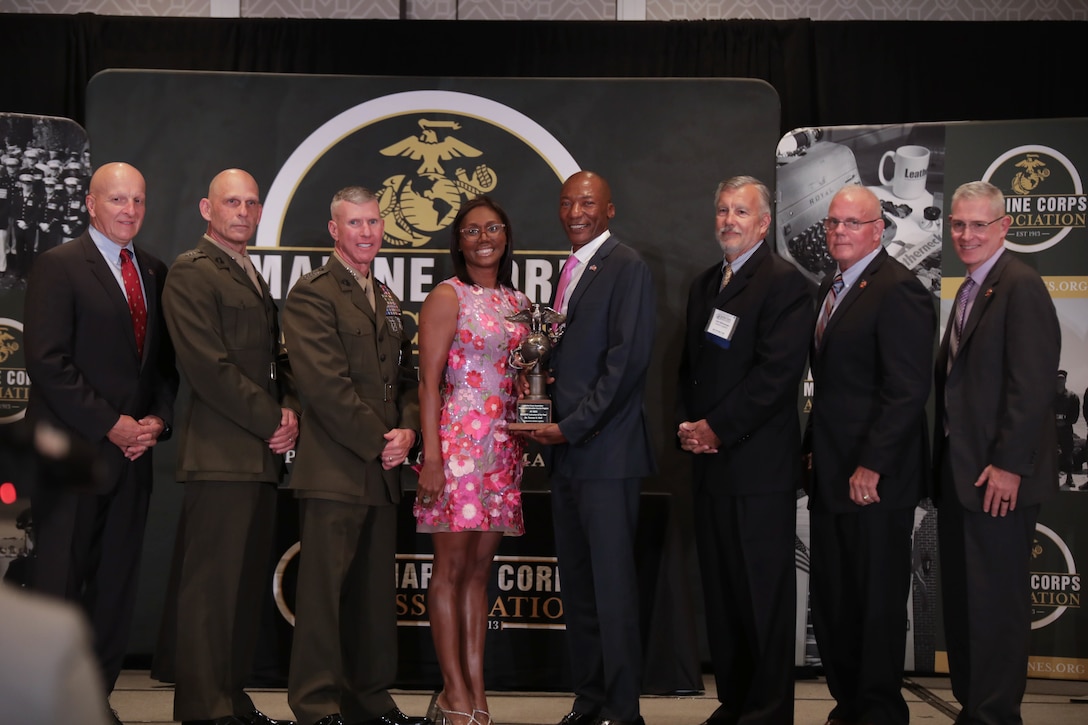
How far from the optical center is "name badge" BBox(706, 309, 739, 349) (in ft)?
13.7

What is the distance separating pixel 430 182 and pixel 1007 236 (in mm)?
2829

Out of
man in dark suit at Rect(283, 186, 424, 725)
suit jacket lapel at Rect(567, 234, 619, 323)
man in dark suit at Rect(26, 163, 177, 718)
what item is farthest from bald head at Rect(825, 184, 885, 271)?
man in dark suit at Rect(26, 163, 177, 718)

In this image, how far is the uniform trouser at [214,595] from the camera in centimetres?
403

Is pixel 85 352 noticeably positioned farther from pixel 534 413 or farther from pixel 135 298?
pixel 534 413

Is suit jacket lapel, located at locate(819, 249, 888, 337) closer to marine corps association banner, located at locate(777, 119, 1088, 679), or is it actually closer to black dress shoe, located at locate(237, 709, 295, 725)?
marine corps association banner, located at locate(777, 119, 1088, 679)

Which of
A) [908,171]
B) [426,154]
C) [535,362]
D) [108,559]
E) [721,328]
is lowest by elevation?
[108,559]

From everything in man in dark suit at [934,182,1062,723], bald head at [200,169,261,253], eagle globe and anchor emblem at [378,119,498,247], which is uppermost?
eagle globe and anchor emblem at [378,119,498,247]

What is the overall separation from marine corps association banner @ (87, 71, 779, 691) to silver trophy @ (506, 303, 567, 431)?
132 cm

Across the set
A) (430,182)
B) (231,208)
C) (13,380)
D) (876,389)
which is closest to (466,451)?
(231,208)

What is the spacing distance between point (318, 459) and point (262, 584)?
0.60m

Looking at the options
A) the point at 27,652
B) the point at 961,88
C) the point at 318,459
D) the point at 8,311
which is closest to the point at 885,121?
the point at 961,88

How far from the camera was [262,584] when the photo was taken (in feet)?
14.2

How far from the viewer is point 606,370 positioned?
13.8 ft

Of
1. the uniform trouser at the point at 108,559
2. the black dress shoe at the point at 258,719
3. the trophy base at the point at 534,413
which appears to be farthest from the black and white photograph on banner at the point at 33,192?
the trophy base at the point at 534,413
